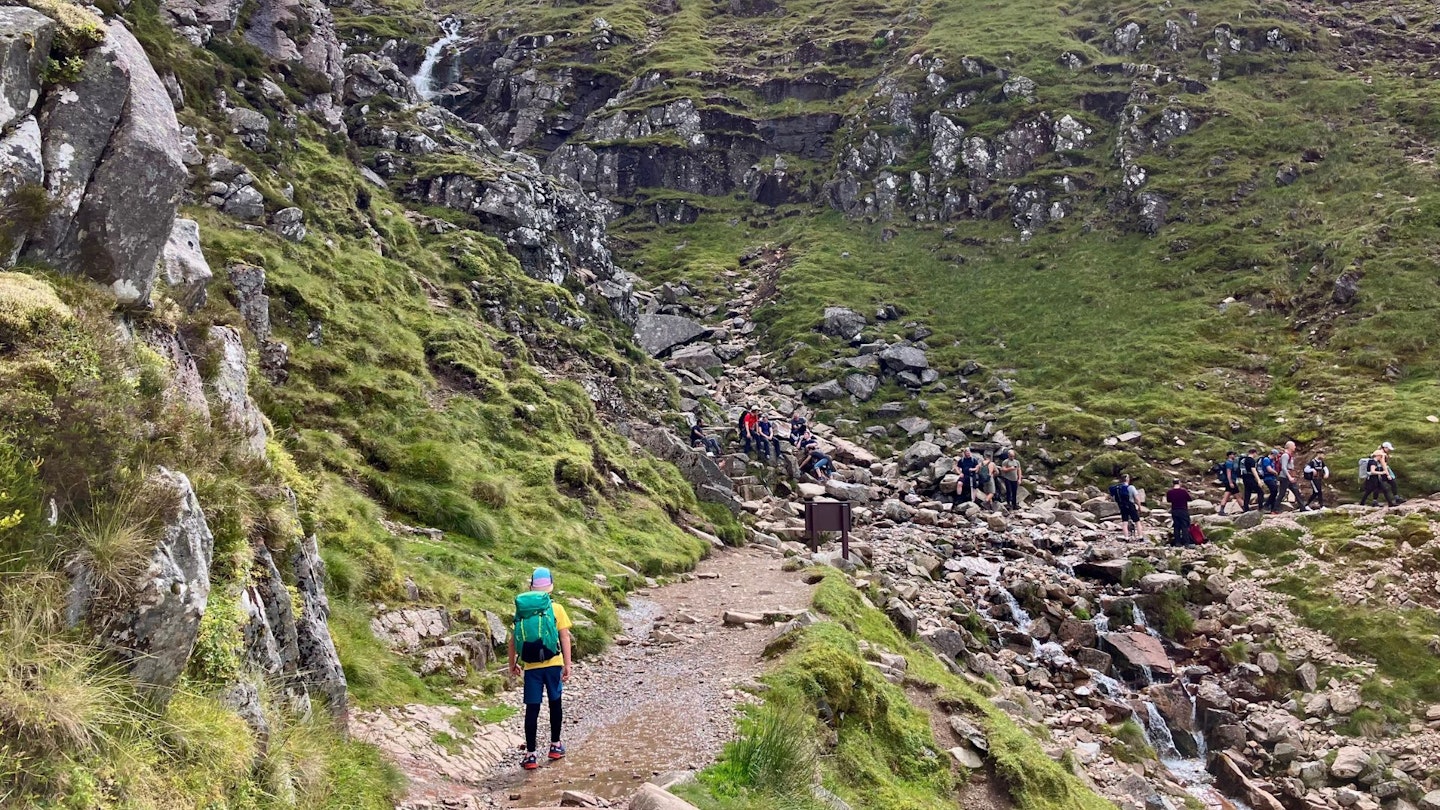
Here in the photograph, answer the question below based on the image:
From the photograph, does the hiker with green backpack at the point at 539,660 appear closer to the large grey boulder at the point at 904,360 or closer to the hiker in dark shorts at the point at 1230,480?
the hiker in dark shorts at the point at 1230,480

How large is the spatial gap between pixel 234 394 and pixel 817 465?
30.2 m

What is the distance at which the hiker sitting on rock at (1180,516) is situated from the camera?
29.2 meters

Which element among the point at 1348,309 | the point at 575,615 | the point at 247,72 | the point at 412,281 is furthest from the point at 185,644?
the point at 1348,309

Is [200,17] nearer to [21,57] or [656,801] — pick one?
[21,57]

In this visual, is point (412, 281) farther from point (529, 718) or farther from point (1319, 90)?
point (1319, 90)

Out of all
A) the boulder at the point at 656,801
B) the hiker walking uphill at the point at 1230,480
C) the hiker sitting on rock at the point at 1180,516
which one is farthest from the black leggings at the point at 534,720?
the hiker walking uphill at the point at 1230,480

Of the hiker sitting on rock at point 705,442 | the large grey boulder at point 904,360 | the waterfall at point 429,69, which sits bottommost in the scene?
the hiker sitting on rock at point 705,442

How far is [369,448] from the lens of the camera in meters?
18.0

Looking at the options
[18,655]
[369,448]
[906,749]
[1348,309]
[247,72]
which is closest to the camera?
[18,655]

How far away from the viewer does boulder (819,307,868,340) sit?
187 feet

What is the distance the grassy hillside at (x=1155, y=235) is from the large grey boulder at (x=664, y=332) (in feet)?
A: 20.2

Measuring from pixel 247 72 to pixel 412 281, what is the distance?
1042 cm

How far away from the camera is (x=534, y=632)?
32.0 ft

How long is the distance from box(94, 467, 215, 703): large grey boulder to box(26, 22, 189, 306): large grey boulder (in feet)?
9.48
